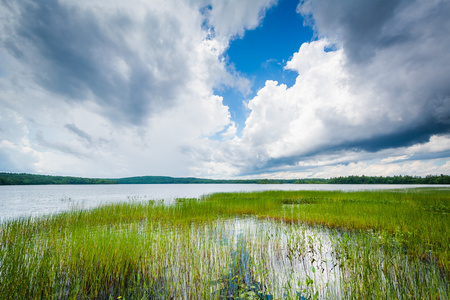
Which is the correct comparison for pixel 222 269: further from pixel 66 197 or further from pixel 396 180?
pixel 396 180

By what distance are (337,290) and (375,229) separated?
5776mm

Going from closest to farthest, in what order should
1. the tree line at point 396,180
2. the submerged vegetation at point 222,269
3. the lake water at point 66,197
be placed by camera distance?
the submerged vegetation at point 222,269 < the lake water at point 66,197 < the tree line at point 396,180

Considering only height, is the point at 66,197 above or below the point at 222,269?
below

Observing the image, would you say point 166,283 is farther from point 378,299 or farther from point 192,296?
point 378,299

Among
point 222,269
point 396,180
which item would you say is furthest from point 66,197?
point 396,180

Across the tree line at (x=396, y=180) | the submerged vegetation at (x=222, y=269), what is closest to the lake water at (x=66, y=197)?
the submerged vegetation at (x=222, y=269)

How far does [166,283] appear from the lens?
14.6ft

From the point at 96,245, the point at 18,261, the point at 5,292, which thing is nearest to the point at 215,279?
the point at 96,245

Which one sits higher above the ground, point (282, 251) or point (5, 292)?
point (5, 292)

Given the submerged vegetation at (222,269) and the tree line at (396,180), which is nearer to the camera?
the submerged vegetation at (222,269)

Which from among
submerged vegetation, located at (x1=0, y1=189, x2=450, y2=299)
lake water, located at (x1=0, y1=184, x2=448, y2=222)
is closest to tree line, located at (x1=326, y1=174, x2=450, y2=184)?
lake water, located at (x1=0, y1=184, x2=448, y2=222)

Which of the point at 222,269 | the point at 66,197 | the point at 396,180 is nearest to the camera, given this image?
the point at 222,269

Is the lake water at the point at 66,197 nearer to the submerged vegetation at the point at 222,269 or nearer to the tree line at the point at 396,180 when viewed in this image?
Answer: the submerged vegetation at the point at 222,269

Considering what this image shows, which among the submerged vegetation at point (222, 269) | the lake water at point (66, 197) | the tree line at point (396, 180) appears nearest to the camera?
the submerged vegetation at point (222, 269)
